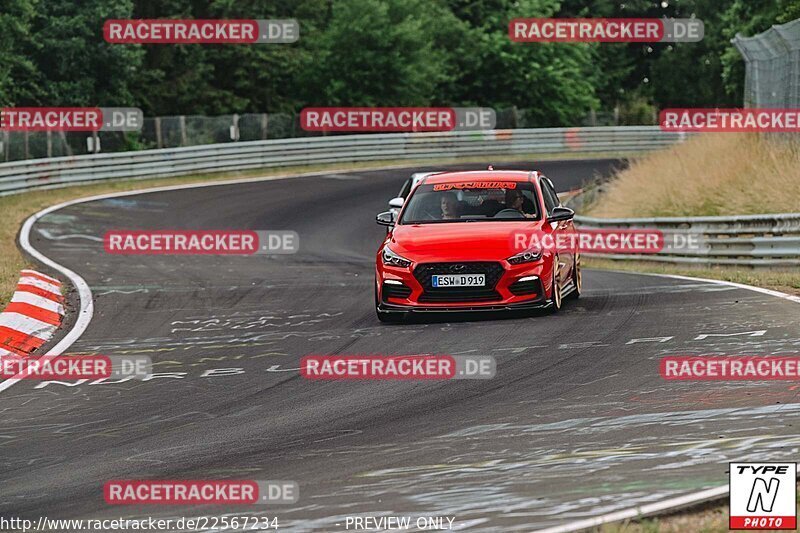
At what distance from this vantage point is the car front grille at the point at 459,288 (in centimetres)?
1322

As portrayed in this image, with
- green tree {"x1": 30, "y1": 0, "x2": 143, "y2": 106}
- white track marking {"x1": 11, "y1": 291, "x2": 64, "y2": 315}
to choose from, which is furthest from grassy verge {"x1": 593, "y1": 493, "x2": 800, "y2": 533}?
green tree {"x1": 30, "y1": 0, "x2": 143, "y2": 106}

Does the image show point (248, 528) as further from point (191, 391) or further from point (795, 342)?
point (795, 342)

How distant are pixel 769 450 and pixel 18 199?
1040 inches

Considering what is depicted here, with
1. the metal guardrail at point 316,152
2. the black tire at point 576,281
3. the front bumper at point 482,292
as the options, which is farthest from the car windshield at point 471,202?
the metal guardrail at point 316,152

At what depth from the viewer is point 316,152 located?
1700 inches

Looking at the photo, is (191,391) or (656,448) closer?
(656,448)

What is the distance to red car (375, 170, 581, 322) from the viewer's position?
13234 millimetres

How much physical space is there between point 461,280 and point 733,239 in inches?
328

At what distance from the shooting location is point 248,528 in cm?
Answer: 639

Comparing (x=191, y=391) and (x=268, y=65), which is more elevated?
(x=268, y=65)

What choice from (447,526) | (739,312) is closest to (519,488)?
(447,526)

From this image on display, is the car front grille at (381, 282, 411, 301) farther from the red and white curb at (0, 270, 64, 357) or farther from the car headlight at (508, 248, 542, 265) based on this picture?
the red and white curb at (0, 270, 64, 357)

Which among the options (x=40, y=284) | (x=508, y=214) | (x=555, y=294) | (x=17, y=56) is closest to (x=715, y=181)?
(x=508, y=214)

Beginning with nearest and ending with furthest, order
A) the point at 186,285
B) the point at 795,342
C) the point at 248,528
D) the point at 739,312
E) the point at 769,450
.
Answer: the point at 248,528
the point at 769,450
the point at 795,342
the point at 739,312
the point at 186,285
